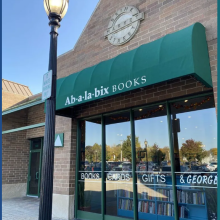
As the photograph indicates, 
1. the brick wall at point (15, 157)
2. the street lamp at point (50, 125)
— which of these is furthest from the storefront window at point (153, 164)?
the brick wall at point (15, 157)

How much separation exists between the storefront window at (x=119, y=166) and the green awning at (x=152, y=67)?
145cm

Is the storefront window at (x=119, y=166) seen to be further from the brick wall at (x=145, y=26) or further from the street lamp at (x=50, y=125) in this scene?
the street lamp at (x=50, y=125)

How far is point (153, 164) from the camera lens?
584cm

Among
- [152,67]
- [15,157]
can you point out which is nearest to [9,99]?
[15,157]

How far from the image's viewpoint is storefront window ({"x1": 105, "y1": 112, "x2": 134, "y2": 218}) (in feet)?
20.1

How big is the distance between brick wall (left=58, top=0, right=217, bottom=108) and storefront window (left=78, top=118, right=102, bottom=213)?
220 cm

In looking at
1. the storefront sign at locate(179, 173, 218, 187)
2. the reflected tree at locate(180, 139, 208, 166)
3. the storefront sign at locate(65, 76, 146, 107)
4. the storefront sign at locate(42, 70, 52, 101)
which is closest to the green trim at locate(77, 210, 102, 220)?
the storefront sign at locate(179, 173, 218, 187)

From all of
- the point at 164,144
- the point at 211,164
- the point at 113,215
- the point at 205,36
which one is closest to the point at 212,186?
the point at 211,164

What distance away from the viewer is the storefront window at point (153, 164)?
5508mm

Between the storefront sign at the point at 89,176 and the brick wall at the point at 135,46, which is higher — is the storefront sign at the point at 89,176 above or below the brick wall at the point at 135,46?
below

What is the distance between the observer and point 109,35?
23.0 ft

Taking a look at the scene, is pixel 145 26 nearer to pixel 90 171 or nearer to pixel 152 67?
pixel 152 67

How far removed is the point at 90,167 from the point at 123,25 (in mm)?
4546

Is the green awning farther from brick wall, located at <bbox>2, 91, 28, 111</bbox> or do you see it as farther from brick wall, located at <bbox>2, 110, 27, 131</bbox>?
brick wall, located at <bbox>2, 91, 28, 111</bbox>
